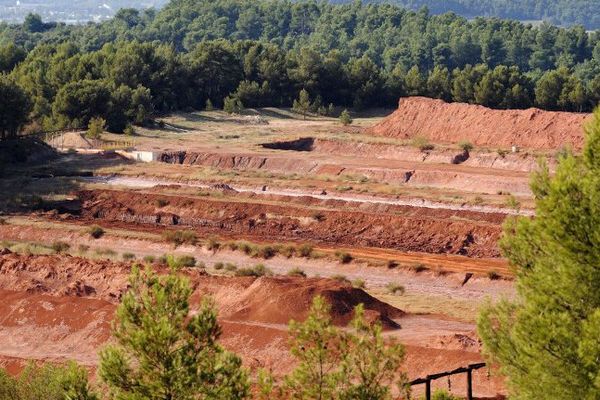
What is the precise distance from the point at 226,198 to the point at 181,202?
3.00 meters

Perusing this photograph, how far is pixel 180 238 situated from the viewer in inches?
2325

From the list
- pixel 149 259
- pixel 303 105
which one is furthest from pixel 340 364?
pixel 303 105

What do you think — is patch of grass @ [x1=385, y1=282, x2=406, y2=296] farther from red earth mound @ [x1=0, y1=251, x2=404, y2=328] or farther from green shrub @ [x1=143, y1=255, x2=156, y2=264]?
green shrub @ [x1=143, y1=255, x2=156, y2=264]

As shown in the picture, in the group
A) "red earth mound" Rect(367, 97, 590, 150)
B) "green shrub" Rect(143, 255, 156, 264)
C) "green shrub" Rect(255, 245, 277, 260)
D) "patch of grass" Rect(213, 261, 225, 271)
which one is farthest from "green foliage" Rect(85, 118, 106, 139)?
"patch of grass" Rect(213, 261, 225, 271)

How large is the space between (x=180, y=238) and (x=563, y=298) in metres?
39.2

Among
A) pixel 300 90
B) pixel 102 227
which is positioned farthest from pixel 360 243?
pixel 300 90

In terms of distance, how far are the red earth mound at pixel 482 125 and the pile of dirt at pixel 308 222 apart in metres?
23.7

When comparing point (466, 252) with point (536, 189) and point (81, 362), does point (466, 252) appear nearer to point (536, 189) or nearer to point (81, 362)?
point (81, 362)

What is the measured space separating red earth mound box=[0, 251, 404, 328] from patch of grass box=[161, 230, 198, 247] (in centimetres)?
725

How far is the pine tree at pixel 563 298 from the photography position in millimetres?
20203

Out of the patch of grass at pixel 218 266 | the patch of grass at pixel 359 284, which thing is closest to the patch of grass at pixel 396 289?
the patch of grass at pixel 359 284

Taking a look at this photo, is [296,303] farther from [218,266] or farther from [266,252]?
[266,252]

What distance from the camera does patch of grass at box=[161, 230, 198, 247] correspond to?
58.8 metres

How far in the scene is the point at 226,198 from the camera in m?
70.1
